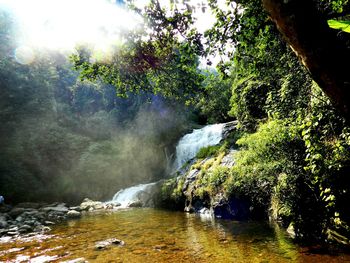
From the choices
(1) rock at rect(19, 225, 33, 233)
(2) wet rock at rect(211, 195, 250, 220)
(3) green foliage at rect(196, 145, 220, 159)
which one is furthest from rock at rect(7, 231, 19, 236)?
(3) green foliage at rect(196, 145, 220, 159)

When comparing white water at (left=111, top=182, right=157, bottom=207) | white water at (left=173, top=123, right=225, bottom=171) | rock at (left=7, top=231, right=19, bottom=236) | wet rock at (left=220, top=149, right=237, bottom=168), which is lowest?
rock at (left=7, top=231, right=19, bottom=236)

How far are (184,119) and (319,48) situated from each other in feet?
105

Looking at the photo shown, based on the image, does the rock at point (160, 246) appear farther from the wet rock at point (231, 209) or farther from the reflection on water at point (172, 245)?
the wet rock at point (231, 209)

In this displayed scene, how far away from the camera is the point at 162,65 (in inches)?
264

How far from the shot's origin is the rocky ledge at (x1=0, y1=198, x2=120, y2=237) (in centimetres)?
1364

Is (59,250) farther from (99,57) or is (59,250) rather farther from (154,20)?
(154,20)

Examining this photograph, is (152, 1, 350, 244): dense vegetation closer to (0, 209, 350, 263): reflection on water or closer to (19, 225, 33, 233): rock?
(0, 209, 350, 263): reflection on water

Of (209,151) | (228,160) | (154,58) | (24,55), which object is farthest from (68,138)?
(154,58)

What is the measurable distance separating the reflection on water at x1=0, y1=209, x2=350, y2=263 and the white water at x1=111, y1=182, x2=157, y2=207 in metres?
7.84

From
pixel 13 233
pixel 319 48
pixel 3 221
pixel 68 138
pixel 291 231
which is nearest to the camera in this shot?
pixel 319 48

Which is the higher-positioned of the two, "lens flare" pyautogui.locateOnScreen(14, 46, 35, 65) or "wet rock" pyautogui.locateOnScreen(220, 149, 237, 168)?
"lens flare" pyautogui.locateOnScreen(14, 46, 35, 65)

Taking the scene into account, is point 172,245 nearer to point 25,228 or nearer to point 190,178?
point 190,178

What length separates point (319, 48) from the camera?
2.06 meters

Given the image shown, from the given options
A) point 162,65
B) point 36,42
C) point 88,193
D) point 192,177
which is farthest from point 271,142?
point 36,42
